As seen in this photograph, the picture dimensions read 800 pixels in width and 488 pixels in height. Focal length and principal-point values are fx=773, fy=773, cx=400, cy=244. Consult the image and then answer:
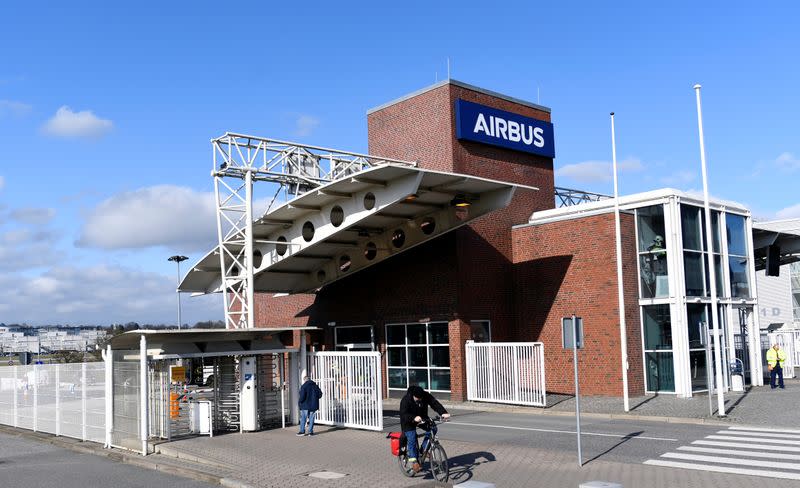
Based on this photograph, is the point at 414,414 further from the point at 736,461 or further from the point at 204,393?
the point at 204,393

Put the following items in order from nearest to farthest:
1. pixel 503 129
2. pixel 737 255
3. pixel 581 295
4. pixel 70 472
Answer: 1. pixel 70 472
2. pixel 581 295
3. pixel 737 255
4. pixel 503 129

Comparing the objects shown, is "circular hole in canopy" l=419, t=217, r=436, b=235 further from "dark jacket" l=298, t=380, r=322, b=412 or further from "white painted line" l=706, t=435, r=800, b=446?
"white painted line" l=706, t=435, r=800, b=446

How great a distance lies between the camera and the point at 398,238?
28906mm

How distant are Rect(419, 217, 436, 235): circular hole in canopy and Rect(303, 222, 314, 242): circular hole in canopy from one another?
3884 millimetres

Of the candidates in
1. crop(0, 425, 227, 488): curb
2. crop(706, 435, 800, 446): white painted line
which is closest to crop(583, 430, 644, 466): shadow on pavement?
crop(706, 435, 800, 446): white painted line

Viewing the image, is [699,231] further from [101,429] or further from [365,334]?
[101,429]

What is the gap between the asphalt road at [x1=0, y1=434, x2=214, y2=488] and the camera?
44.9ft

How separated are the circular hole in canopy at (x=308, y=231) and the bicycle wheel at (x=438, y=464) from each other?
15.4 meters

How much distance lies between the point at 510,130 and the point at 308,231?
30.8 ft

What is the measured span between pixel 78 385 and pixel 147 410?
4.21 m

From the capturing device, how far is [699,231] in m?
27.1

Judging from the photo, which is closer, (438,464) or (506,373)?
(438,464)

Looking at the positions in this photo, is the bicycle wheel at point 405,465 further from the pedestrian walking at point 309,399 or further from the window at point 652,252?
the window at point 652,252

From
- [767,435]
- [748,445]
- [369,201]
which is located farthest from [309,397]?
[767,435]
